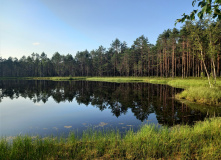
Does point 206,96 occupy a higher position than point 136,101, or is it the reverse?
point 206,96

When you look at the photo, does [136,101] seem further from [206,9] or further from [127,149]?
[206,9]

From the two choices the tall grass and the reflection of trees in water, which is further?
the tall grass

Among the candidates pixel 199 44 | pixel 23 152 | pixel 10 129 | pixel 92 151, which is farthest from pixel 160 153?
pixel 199 44

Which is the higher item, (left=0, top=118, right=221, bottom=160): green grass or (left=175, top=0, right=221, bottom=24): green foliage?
(left=175, top=0, right=221, bottom=24): green foliage

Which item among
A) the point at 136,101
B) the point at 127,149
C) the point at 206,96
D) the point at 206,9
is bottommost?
the point at 136,101

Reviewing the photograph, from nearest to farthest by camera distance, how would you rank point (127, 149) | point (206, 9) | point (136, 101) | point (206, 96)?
1. point (206, 9)
2. point (127, 149)
3. point (206, 96)
4. point (136, 101)

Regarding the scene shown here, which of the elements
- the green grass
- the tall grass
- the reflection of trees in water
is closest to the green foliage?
the green grass

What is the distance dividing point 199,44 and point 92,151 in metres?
23.1

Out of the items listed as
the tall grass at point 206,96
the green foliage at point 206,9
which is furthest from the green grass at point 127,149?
the tall grass at point 206,96

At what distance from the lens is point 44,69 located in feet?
386

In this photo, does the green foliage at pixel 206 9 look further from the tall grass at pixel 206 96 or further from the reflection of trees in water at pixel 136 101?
the tall grass at pixel 206 96

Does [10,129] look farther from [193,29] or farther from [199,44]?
Answer: [193,29]

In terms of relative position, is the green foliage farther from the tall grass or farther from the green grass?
the tall grass

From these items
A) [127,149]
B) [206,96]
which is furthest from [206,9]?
[206,96]
